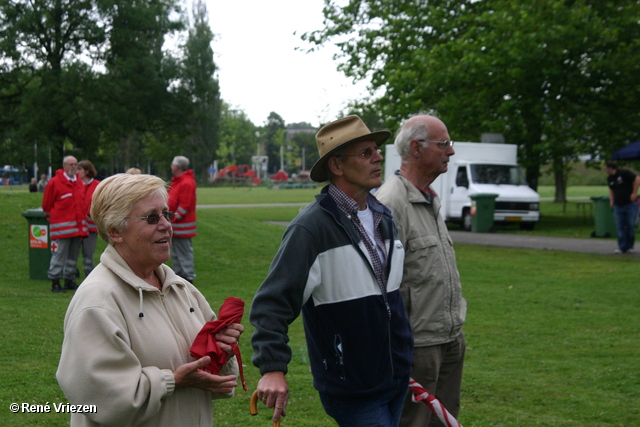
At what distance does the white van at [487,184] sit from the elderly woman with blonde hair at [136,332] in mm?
22008

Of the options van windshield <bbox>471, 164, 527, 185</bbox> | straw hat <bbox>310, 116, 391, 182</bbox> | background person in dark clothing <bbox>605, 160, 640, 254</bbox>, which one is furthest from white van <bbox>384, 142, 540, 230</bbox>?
straw hat <bbox>310, 116, 391, 182</bbox>

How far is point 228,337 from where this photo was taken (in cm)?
290

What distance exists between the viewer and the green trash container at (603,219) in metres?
21.8

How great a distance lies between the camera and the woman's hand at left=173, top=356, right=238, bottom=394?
278 cm

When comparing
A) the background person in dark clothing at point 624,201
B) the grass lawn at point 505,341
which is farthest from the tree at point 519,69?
the grass lawn at point 505,341

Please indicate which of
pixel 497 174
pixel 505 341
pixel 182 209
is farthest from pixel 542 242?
pixel 505 341

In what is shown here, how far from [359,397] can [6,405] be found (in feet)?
11.6

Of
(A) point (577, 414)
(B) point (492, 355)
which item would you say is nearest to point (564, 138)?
(B) point (492, 355)

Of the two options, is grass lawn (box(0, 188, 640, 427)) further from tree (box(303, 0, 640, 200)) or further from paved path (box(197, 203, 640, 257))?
tree (box(303, 0, 640, 200))

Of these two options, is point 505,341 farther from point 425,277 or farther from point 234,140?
point 234,140

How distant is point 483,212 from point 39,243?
1491cm

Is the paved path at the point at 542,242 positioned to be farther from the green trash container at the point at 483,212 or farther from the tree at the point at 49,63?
the tree at the point at 49,63

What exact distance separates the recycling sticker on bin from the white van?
14.1 meters

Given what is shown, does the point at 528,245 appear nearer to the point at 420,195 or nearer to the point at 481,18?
the point at 481,18
